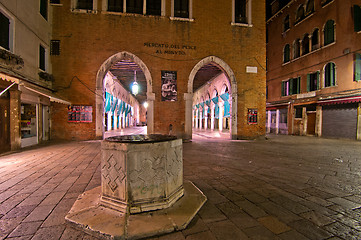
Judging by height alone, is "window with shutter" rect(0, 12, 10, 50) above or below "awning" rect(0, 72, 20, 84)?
above

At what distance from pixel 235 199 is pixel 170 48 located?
957cm

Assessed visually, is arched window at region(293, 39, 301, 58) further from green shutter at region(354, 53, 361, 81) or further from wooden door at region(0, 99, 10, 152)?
wooden door at region(0, 99, 10, 152)

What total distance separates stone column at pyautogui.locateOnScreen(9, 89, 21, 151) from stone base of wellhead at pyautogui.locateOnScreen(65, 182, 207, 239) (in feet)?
22.0

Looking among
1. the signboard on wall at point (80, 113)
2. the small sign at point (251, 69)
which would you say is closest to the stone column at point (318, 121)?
the small sign at point (251, 69)

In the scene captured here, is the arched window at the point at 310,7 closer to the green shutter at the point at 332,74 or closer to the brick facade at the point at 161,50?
the green shutter at the point at 332,74

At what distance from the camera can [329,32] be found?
12.6 metres

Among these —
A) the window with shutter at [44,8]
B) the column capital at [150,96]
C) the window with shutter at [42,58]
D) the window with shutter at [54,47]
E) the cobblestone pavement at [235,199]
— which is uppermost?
the window with shutter at [44,8]

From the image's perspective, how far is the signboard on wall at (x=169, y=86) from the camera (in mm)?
9922

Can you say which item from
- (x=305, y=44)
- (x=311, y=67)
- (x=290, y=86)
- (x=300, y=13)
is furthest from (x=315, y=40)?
(x=290, y=86)

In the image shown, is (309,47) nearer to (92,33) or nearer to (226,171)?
(226,171)

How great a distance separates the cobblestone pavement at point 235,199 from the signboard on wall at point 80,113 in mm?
4833

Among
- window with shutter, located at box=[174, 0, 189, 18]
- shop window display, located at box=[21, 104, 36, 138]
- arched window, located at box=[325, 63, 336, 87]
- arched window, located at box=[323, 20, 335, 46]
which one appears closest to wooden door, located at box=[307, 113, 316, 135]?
arched window, located at box=[325, 63, 336, 87]

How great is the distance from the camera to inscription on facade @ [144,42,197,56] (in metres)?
9.96

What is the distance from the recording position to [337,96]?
12.0 meters
